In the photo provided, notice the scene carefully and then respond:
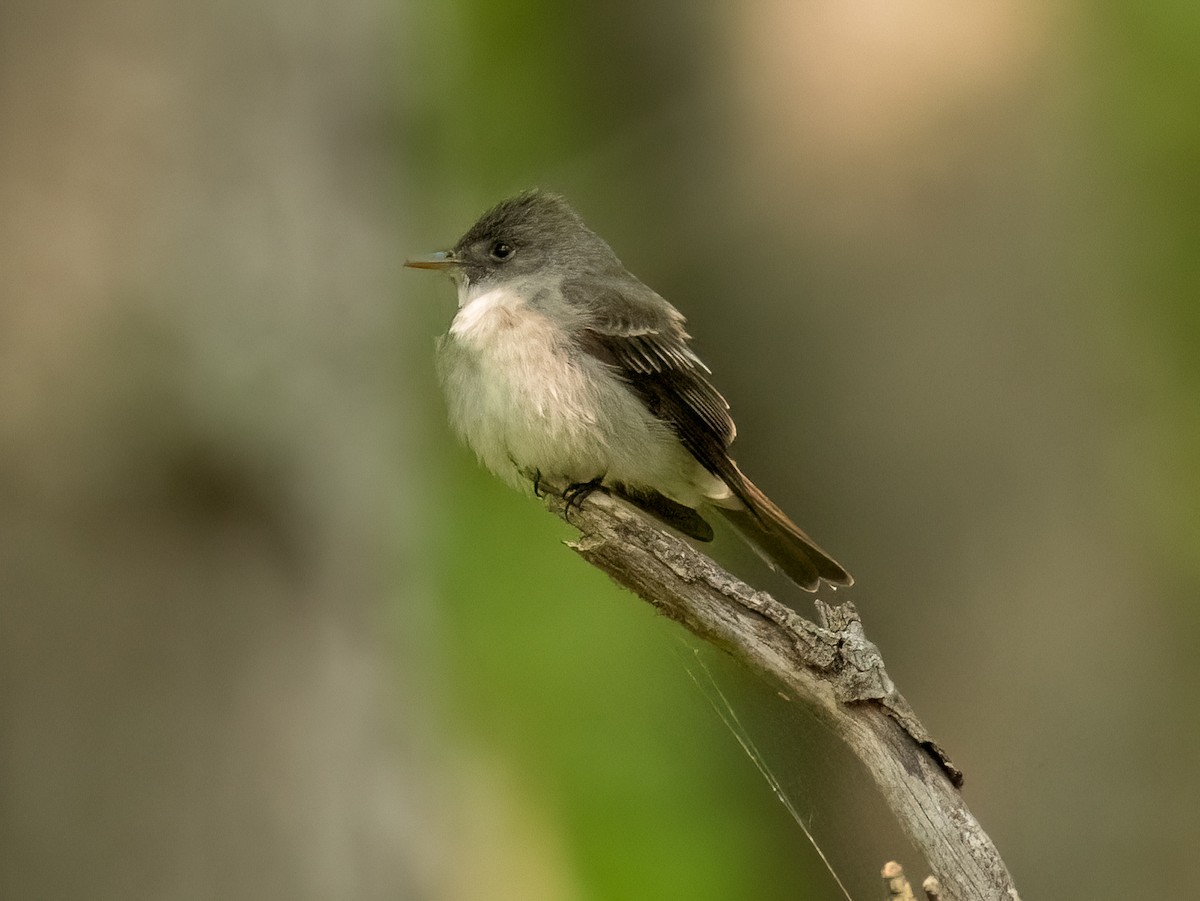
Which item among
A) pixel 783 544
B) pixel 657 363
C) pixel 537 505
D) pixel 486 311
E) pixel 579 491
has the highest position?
pixel 657 363

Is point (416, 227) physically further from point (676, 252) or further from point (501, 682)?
point (501, 682)

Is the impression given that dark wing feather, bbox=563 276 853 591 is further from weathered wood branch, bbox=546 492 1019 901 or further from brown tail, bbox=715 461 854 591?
weathered wood branch, bbox=546 492 1019 901

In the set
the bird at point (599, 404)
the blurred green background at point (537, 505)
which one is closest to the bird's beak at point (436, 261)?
the bird at point (599, 404)

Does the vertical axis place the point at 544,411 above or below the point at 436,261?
below

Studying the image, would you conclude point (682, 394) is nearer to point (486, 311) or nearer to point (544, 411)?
point (544, 411)

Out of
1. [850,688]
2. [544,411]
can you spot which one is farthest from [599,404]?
[850,688]

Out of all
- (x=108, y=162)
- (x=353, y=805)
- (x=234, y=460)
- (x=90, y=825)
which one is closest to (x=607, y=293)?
(x=234, y=460)

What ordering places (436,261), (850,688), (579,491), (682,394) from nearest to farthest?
1. (850,688)
2. (579,491)
3. (682,394)
4. (436,261)

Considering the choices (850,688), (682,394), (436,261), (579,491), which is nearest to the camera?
(850,688)
